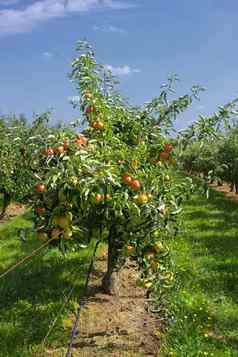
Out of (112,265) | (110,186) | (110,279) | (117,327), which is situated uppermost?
(110,186)

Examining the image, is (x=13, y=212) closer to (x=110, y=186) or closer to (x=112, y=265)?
(x=112, y=265)

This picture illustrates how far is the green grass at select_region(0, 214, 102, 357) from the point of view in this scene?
678cm

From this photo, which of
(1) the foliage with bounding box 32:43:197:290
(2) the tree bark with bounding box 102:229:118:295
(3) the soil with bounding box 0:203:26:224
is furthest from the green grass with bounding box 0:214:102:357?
(3) the soil with bounding box 0:203:26:224

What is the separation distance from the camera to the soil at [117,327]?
21.0 ft

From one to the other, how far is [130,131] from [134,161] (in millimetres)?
1865

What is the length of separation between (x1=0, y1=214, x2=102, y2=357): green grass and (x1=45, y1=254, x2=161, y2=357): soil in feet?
0.88

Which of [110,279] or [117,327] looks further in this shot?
[110,279]

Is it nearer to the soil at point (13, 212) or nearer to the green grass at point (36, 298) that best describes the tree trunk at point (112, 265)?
the green grass at point (36, 298)

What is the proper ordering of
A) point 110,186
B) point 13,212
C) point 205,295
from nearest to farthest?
point 110,186
point 205,295
point 13,212

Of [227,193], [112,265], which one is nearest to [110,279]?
[112,265]

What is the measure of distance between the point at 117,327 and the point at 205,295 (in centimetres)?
227

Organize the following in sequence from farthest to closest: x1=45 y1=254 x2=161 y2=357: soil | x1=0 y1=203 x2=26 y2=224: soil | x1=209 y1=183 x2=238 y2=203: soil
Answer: x1=209 y1=183 x2=238 y2=203: soil → x1=0 y1=203 x2=26 y2=224: soil → x1=45 y1=254 x2=161 y2=357: soil

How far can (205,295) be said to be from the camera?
8719mm

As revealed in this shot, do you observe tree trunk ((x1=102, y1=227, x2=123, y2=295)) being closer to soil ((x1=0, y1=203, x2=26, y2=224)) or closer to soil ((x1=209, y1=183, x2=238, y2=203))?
soil ((x1=0, y1=203, x2=26, y2=224))
